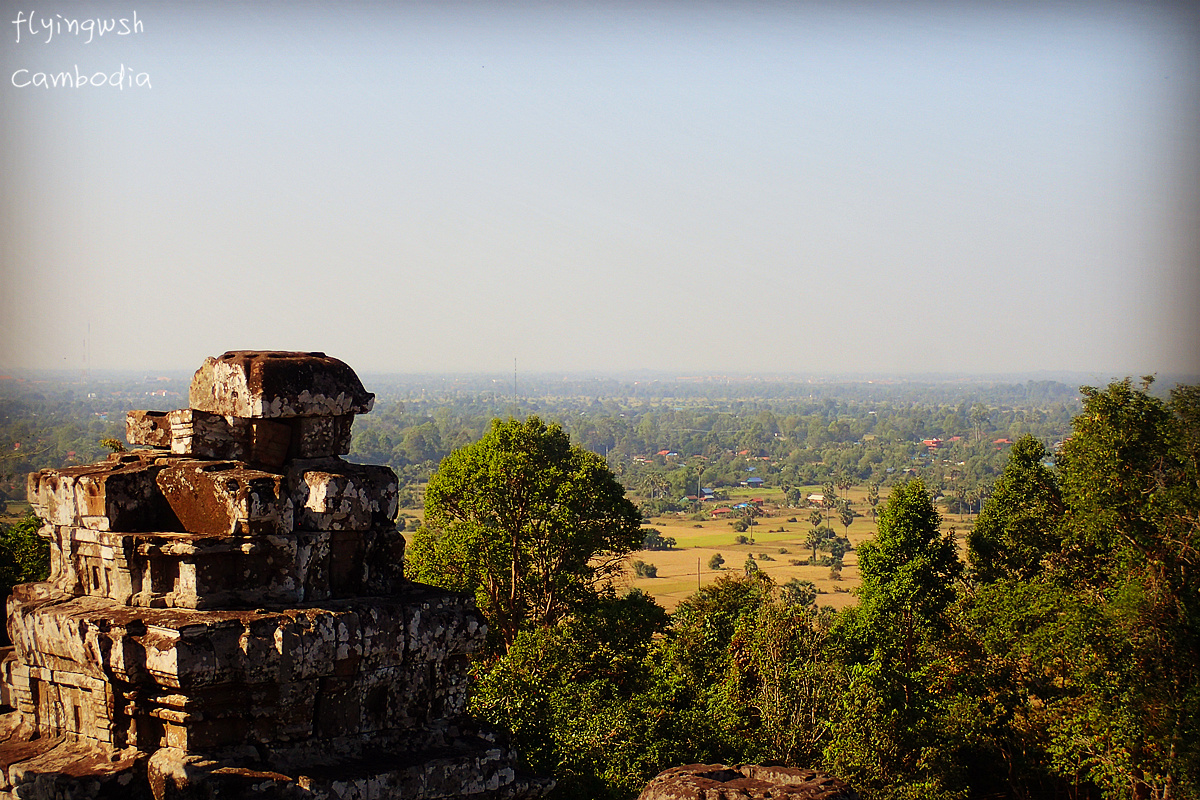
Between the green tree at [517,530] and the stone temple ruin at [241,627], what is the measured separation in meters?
14.7

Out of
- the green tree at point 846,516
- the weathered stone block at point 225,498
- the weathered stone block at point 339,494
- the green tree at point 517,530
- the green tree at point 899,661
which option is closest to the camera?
the weathered stone block at point 225,498

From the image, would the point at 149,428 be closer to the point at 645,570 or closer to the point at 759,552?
the point at 645,570

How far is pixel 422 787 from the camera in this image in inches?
198

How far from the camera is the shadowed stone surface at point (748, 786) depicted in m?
6.33

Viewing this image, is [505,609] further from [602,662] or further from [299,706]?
[299,706]

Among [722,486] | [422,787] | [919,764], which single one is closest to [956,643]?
[919,764]

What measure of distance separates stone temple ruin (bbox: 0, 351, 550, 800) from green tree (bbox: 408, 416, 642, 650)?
14.7m

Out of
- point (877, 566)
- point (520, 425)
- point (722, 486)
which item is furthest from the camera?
point (722, 486)

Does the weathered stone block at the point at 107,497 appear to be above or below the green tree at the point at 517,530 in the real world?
above

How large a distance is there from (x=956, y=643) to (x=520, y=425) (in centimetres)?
896

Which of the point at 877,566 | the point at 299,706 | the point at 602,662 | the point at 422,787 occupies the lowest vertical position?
the point at 602,662

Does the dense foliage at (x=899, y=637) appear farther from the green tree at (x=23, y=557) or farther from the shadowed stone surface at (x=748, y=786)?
the shadowed stone surface at (x=748, y=786)

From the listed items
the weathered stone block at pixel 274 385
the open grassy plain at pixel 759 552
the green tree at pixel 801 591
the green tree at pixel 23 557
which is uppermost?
the weathered stone block at pixel 274 385

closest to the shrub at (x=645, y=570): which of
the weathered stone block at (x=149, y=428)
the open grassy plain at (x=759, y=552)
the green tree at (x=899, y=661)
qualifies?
the open grassy plain at (x=759, y=552)
